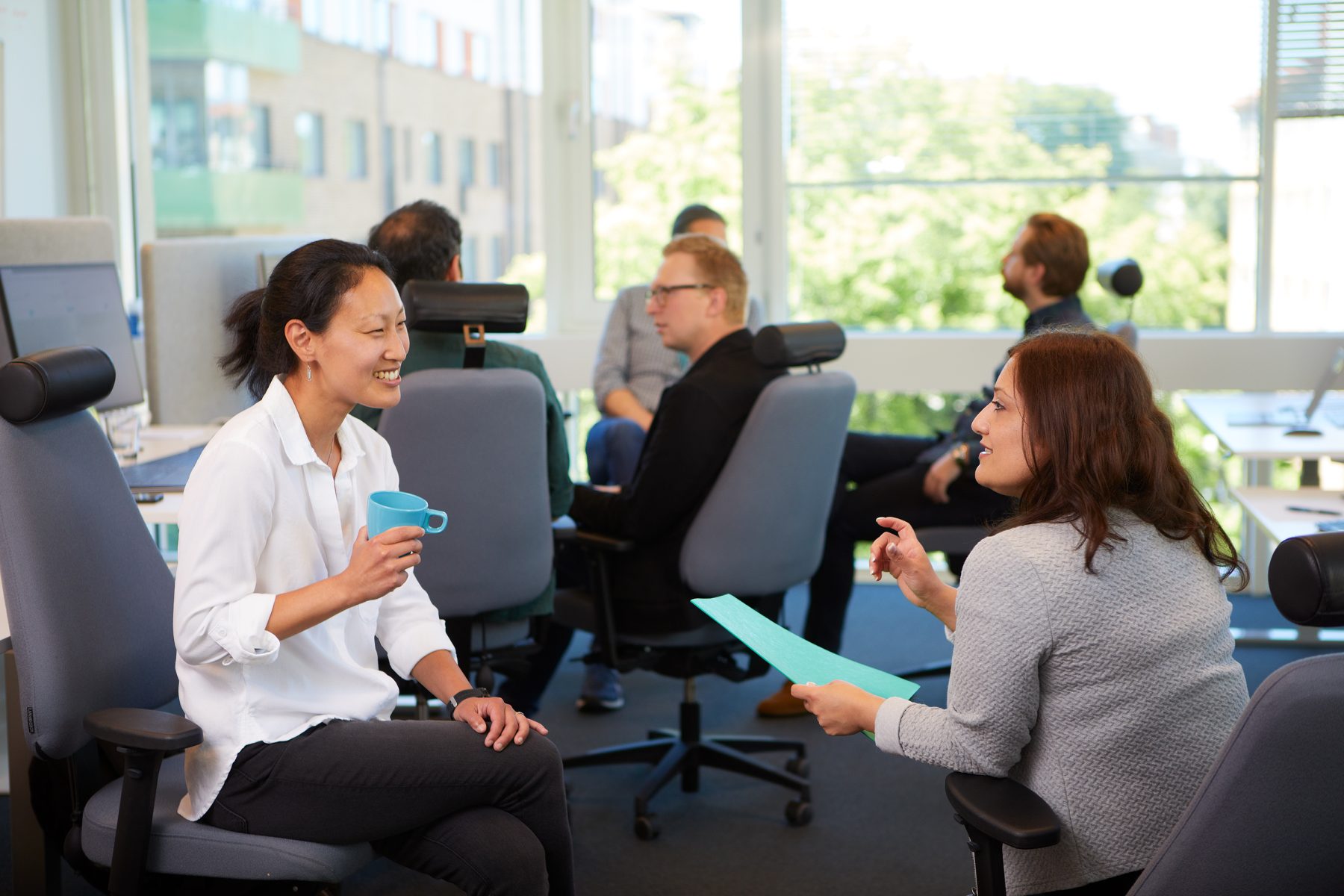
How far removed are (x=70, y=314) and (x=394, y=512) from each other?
200 centimetres

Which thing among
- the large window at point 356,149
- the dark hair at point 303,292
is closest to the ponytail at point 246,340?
the dark hair at point 303,292

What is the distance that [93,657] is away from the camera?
179cm

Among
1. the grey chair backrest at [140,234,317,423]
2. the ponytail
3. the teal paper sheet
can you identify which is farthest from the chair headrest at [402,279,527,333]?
the grey chair backrest at [140,234,317,423]

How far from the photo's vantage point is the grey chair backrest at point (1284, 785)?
1.10 meters

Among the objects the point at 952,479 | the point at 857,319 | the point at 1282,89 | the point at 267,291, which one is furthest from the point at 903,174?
the point at 267,291

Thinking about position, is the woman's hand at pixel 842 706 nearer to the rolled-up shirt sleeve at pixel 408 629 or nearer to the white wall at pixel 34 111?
the rolled-up shirt sleeve at pixel 408 629

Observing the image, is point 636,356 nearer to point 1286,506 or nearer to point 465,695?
point 1286,506

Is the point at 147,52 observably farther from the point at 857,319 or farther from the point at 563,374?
the point at 857,319

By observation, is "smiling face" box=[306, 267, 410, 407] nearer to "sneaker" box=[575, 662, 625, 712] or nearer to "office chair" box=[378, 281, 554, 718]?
"office chair" box=[378, 281, 554, 718]

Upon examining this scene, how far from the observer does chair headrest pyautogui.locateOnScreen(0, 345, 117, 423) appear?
1732 mm

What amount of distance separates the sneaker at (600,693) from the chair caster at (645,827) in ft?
2.56

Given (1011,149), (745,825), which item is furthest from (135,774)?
(1011,149)

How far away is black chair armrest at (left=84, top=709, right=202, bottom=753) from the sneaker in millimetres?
2029

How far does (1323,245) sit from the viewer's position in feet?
15.7
